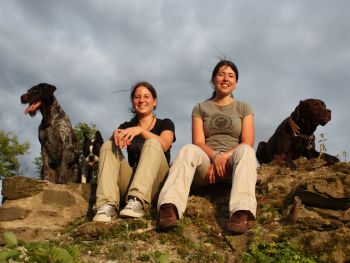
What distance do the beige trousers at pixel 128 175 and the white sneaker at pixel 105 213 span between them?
0.05 meters

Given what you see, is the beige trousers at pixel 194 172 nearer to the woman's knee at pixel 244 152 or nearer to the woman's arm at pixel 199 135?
the woman's knee at pixel 244 152

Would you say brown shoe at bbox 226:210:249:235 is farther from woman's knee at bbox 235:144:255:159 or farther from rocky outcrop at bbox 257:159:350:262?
woman's knee at bbox 235:144:255:159

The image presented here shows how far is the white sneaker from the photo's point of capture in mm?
4074

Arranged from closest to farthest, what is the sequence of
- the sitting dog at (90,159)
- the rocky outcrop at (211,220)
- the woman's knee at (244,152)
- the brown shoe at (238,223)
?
1. the rocky outcrop at (211,220)
2. the brown shoe at (238,223)
3. the woman's knee at (244,152)
4. the sitting dog at (90,159)

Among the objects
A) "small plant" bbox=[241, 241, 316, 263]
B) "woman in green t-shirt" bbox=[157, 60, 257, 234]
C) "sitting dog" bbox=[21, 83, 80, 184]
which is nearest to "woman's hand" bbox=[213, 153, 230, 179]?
"woman in green t-shirt" bbox=[157, 60, 257, 234]

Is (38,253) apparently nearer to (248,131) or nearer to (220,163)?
(220,163)

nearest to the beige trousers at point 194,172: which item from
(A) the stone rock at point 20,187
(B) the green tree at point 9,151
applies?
(A) the stone rock at point 20,187

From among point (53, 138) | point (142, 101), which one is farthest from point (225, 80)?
point (53, 138)

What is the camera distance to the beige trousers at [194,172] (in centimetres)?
371

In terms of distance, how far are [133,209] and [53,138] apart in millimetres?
3719

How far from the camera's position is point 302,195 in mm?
4129

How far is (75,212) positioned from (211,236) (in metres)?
2.06

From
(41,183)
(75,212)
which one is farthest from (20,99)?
(75,212)

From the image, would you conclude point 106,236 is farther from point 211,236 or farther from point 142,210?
point 211,236
